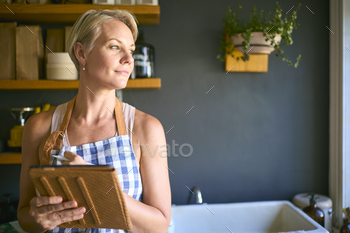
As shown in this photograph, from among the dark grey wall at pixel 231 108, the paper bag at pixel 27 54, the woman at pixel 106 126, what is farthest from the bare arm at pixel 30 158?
the dark grey wall at pixel 231 108

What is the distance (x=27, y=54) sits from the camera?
1536 mm

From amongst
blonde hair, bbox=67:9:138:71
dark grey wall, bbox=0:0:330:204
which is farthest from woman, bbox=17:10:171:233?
dark grey wall, bbox=0:0:330:204

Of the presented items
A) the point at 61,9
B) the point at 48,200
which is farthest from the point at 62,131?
the point at 61,9

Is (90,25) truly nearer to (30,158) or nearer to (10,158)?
(30,158)

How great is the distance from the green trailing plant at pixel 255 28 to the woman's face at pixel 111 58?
0.90 m

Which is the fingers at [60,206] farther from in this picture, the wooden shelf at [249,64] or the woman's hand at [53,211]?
the wooden shelf at [249,64]

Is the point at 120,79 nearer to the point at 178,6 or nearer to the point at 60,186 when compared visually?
the point at 60,186

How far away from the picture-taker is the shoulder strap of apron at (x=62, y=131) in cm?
86

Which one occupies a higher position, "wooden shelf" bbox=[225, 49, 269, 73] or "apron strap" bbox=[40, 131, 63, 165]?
"wooden shelf" bbox=[225, 49, 269, 73]

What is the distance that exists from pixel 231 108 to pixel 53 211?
1.35m

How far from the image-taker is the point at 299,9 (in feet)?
5.91

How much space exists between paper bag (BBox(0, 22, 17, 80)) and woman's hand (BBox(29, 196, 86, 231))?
1.08m

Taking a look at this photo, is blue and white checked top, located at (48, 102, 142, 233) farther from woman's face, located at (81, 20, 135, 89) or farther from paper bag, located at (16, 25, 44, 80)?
paper bag, located at (16, 25, 44, 80)

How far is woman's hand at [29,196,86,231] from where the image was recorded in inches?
25.8
